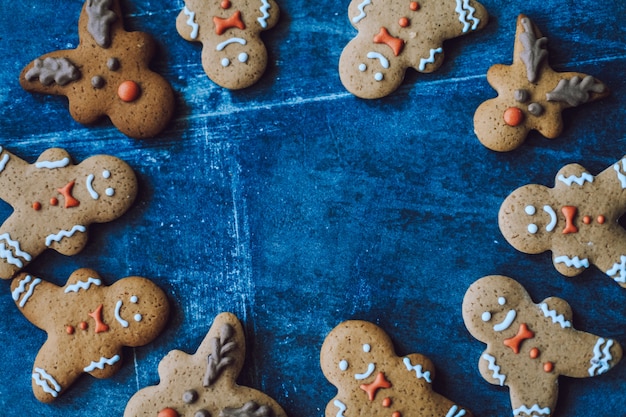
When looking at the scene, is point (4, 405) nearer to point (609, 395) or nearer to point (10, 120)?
point (10, 120)

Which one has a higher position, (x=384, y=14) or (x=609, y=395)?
(x=384, y=14)

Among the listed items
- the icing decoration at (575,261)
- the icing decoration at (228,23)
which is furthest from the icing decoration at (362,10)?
the icing decoration at (575,261)

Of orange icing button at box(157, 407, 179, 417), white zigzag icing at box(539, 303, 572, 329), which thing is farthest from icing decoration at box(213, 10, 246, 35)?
white zigzag icing at box(539, 303, 572, 329)

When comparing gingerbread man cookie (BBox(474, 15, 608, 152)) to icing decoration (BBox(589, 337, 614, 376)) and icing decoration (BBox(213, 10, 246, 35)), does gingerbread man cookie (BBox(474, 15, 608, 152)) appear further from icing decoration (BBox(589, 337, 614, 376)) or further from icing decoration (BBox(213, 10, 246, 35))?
icing decoration (BBox(213, 10, 246, 35))

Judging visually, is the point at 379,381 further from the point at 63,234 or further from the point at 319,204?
the point at 63,234

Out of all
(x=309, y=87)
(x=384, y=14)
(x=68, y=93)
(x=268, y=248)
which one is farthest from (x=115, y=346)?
(x=384, y=14)

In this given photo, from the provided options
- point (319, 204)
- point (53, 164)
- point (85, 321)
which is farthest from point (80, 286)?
point (319, 204)
